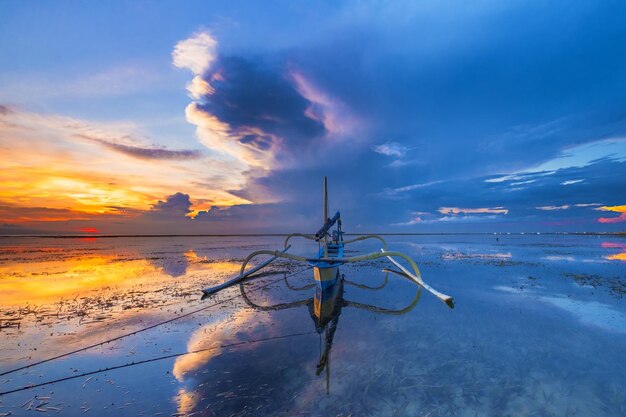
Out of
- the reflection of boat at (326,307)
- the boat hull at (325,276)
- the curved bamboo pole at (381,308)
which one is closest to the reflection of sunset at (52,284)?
the reflection of boat at (326,307)

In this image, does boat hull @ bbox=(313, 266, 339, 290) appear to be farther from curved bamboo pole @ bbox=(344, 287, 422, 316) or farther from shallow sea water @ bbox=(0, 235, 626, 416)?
curved bamboo pole @ bbox=(344, 287, 422, 316)

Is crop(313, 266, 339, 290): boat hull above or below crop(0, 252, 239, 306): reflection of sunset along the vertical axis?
above

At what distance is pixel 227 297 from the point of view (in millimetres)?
16875

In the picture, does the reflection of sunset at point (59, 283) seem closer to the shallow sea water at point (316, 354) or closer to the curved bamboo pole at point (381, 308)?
the shallow sea water at point (316, 354)

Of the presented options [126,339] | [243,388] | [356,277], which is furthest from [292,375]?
[356,277]

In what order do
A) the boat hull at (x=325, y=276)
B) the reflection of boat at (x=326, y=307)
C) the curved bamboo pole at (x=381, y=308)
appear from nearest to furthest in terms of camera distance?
the reflection of boat at (x=326, y=307) → the boat hull at (x=325, y=276) → the curved bamboo pole at (x=381, y=308)

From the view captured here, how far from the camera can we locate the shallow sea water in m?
6.62

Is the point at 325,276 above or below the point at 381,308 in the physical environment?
above

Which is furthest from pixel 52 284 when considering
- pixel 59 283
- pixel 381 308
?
pixel 381 308

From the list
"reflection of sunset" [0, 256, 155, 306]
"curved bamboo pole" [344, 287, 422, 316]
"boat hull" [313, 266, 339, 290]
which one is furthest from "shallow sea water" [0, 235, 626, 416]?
"boat hull" [313, 266, 339, 290]

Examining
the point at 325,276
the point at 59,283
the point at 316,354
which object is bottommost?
the point at 316,354

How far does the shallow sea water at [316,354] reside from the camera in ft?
21.7

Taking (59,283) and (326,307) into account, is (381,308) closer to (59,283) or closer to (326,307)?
(326,307)

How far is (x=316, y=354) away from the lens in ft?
30.0
